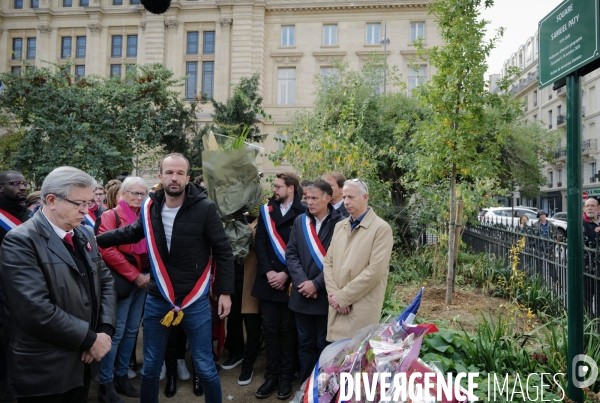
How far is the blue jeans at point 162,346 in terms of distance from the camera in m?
3.58

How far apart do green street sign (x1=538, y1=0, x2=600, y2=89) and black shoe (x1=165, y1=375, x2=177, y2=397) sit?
13.6 ft

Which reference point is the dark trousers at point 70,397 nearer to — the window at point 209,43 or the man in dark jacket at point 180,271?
the man in dark jacket at point 180,271

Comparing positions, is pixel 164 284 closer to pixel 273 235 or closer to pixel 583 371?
pixel 273 235

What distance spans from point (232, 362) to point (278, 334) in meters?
0.95

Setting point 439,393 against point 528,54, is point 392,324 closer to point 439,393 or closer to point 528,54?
point 439,393

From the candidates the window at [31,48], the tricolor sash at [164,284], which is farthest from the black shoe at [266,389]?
the window at [31,48]

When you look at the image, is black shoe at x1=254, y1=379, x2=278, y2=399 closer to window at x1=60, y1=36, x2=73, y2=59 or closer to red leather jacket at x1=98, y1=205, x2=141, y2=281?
red leather jacket at x1=98, y1=205, x2=141, y2=281

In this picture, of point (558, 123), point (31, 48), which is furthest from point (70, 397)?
point (558, 123)

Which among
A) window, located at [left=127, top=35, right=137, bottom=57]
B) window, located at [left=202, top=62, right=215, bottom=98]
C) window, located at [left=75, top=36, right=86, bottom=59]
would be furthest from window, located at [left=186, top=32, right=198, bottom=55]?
window, located at [left=75, top=36, right=86, bottom=59]

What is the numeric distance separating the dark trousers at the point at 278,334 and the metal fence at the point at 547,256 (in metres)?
2.72

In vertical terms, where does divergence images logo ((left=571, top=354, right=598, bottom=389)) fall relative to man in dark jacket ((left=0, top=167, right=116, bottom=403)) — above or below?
below

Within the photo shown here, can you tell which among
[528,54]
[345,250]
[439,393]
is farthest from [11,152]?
[528,54]

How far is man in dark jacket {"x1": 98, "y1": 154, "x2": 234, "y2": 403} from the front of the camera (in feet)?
11.7

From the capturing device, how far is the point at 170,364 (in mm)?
4492
